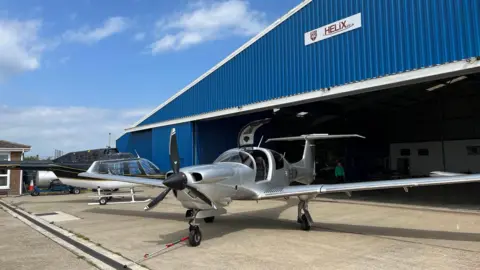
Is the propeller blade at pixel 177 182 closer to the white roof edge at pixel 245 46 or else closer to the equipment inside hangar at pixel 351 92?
the equipment inside hangar at pixel 351 92

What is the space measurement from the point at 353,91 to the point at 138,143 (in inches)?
766

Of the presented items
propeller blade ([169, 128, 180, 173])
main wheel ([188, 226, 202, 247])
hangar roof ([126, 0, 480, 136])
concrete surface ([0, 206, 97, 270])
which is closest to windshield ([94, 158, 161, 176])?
hangar roof ([126, 0, 480, 136])

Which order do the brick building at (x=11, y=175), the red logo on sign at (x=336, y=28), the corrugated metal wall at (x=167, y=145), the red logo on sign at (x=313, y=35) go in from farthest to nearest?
the brick building at (x=11, y=175), the corrugated metal wall at (x=167, y=145), the red logo on sign at (x=313, y=35), the red logo on sign at (x=336, y=28)

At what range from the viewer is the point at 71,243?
811 cm

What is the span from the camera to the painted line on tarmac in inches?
244

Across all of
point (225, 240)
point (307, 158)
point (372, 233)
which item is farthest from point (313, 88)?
point (225, 240)

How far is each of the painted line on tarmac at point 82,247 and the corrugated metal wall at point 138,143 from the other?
548 inches

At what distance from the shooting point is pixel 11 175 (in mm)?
23672

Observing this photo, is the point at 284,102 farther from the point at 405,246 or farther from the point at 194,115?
the point at 405,246

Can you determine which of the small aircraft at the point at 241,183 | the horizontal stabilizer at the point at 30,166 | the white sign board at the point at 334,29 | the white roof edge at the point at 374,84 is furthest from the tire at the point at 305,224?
the horizontal stabilizer at the point at 30,166

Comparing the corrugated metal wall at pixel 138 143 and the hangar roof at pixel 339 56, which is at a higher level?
the hangar roof at pixel 339 56

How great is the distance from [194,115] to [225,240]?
13.3 meters

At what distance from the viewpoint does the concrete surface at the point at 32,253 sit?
6.20 m

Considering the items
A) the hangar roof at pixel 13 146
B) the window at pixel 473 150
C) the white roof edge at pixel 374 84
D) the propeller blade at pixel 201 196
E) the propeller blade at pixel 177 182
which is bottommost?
the propeller blade at pixel 201 196
